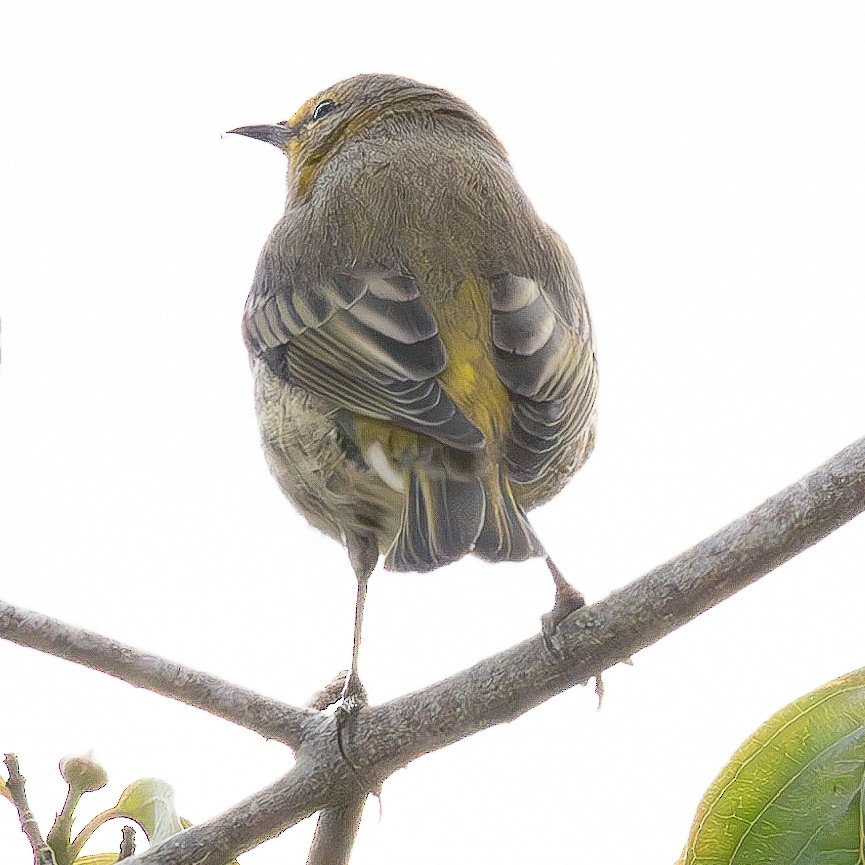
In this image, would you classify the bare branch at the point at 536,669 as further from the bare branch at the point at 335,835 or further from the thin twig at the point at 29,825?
the thin twig at the point at 29,825

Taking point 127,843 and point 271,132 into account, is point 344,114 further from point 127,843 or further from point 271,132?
point 127,843

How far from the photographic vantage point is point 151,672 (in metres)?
2.85

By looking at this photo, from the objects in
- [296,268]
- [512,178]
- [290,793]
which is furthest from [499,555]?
[512,178]

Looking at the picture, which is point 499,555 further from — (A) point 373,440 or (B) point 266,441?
(B) point 266,441

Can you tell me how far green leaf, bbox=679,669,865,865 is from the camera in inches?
95.6

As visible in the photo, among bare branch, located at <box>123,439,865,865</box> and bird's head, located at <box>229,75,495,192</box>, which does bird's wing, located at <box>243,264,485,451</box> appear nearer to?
bare branch, located at <box>123,439,865,865</box>

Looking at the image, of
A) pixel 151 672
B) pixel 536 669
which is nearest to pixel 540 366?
pixel 536 669

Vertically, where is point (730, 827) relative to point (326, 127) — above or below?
below

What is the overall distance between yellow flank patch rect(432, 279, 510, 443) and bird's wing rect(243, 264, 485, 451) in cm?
5

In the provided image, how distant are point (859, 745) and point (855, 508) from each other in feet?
1.53

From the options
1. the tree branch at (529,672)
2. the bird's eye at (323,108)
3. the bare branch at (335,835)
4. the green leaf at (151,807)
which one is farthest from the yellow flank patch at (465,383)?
the bird's eye at (323,108)

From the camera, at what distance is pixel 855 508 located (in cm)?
248

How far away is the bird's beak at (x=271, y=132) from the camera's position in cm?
538

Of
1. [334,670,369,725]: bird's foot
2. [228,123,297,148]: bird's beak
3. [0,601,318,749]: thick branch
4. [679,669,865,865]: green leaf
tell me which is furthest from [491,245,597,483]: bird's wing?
[228,123,297,148]: bird's beak
